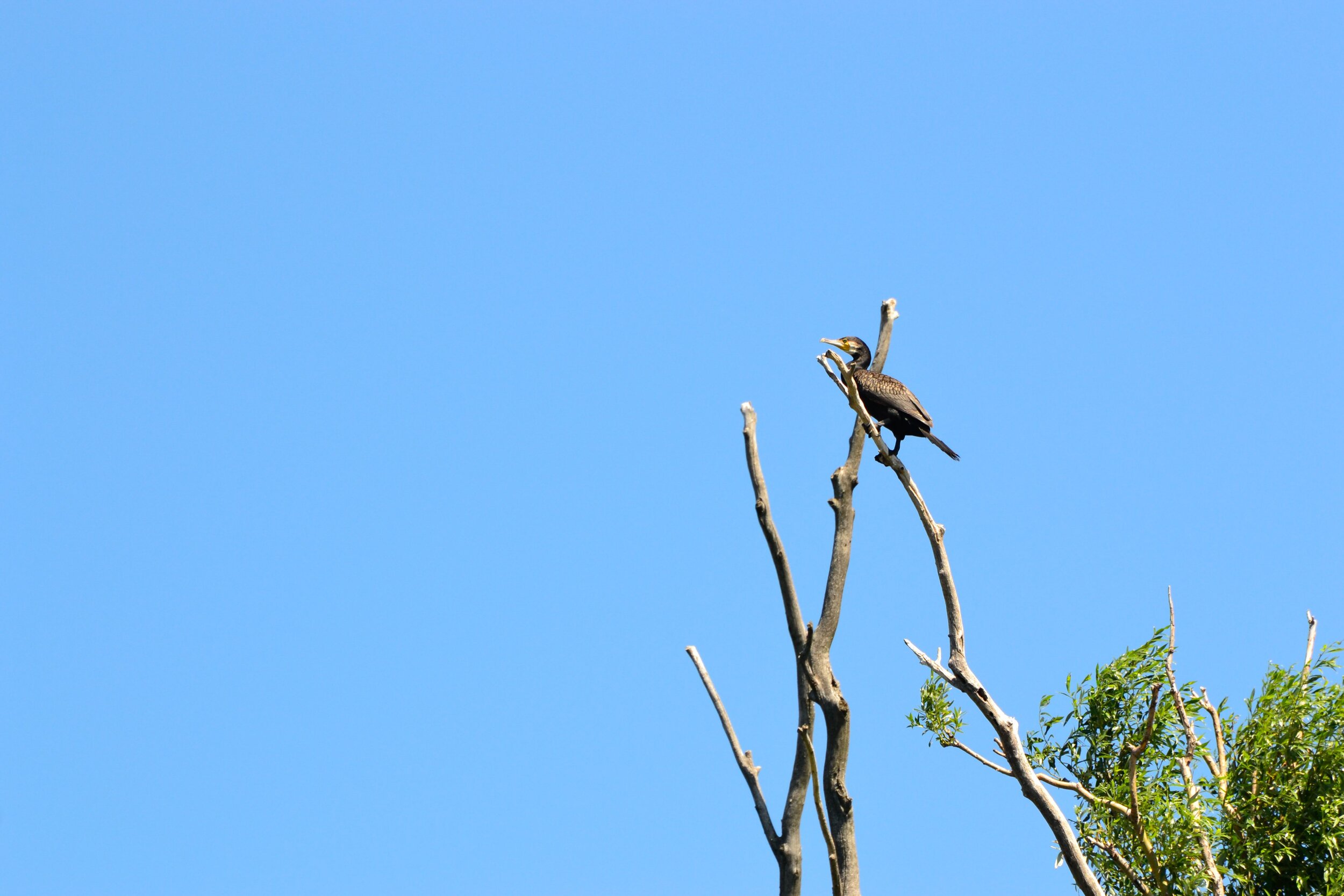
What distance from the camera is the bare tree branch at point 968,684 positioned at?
29.1 feet

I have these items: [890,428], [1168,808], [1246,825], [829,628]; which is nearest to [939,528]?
[829,628]

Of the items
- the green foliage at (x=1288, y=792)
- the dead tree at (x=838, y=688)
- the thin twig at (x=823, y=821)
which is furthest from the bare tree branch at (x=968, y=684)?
the thin twig at (x=823, y=821)

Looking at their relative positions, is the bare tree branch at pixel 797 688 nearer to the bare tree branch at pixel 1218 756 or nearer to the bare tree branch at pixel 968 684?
the bare tree branch at pixel 968 684

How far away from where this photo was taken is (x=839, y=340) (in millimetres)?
11430

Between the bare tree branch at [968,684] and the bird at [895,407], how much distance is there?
2.93ft

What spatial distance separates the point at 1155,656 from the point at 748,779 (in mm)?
3708

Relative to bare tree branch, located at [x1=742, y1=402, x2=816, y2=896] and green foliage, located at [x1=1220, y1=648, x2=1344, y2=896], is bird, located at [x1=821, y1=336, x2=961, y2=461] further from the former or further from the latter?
green foliage, located at [x1=1220, y1=648, x2=1344, y2=896]

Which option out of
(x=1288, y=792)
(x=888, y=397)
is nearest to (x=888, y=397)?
(x=888, y=397)

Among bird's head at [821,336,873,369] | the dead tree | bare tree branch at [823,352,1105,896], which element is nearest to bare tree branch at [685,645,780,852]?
the dead tree

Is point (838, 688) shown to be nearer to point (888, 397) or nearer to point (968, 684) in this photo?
point (968, 684)

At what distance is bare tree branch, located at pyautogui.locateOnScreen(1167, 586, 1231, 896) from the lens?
9.03 meters

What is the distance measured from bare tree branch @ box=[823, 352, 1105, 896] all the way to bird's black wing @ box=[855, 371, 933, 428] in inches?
34.7

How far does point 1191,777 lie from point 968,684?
2.35 meters

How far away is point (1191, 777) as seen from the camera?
9664 mm
